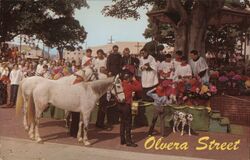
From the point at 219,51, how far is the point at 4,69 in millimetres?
25080

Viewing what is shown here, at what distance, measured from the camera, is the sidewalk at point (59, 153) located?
8.48 m

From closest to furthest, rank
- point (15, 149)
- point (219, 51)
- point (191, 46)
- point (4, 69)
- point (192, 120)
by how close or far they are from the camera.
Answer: point (15, 149) → point (192, 120) → point (191, 46) → point (4, 69) → point (219, 51)

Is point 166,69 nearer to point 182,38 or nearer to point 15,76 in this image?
point 182,38

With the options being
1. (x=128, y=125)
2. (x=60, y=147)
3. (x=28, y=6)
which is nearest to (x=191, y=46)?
(x=128, y=125)

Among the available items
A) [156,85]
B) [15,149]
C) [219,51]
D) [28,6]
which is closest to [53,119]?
[156,85]

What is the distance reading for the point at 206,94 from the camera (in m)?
11.8

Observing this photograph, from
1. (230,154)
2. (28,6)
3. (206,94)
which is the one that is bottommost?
(230,154)

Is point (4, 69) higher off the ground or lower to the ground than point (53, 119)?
higher

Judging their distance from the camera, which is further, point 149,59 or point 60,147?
point 149,59

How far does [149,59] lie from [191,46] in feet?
13.3

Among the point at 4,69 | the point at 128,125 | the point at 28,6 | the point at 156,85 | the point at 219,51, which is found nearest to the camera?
the point at 128,125

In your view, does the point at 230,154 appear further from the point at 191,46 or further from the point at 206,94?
the point at 191,46

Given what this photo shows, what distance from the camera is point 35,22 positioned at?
27531mm

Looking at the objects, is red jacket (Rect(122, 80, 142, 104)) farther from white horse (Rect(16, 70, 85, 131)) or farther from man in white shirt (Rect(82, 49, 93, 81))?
white horse (Rect(16, 70, 85, 131))
